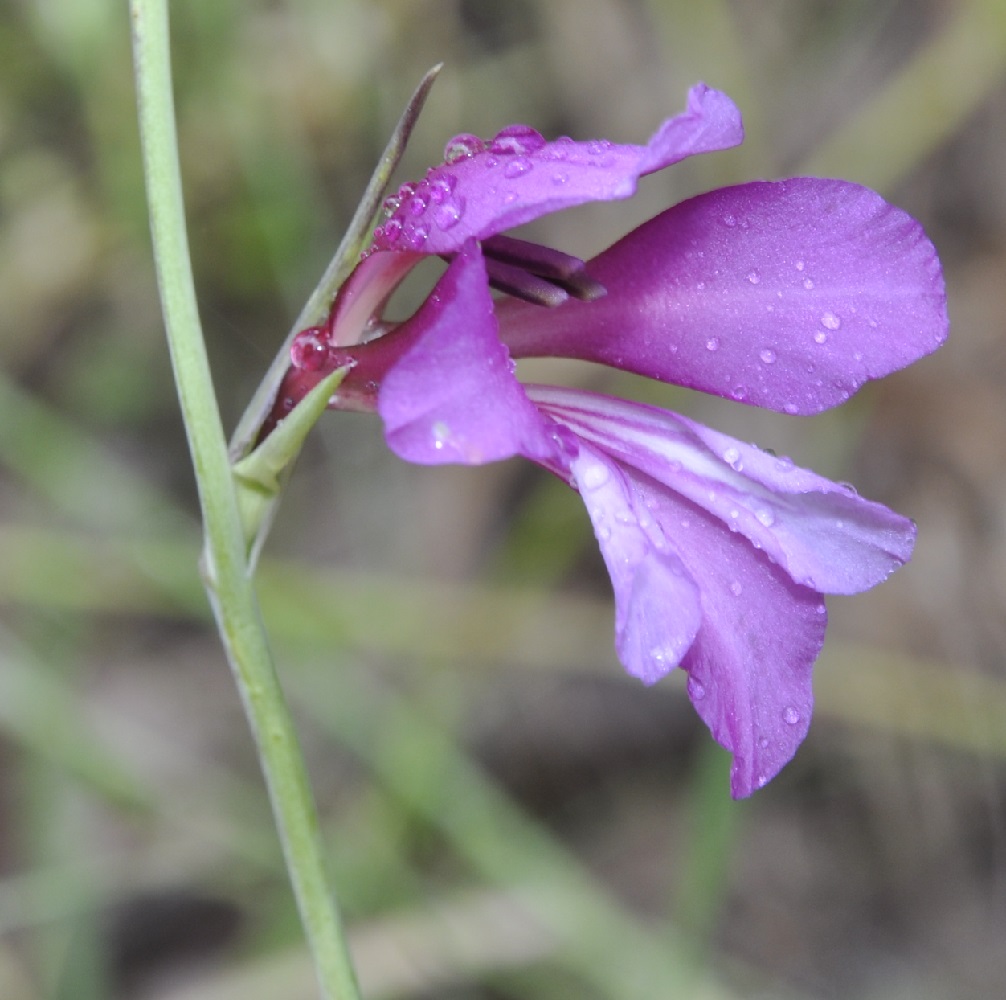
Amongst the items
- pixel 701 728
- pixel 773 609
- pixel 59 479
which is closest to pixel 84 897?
pixel 59 479

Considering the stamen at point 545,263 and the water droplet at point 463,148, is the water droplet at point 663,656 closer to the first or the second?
the stamen at point 545,263

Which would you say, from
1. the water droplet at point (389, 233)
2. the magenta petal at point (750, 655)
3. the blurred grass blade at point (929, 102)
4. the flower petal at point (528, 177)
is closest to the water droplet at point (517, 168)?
the flower petal at point (528, 177)

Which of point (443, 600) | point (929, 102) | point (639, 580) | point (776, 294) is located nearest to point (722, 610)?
point (639, 580)

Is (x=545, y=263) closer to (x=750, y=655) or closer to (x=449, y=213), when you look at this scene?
(x=449, y=213)

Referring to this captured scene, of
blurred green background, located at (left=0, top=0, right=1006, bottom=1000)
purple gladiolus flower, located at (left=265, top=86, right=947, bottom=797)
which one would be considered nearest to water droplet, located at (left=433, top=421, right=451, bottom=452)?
purple gladiolus flower, located at (left=265, top=86, right=947, bottom=797)

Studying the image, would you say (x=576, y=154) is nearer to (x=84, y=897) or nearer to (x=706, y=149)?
(x=706, y=149)

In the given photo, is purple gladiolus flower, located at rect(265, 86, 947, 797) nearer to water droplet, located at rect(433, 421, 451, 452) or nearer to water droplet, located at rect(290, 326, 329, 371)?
water droplet, located at rect(290, 326, 329, 371)
